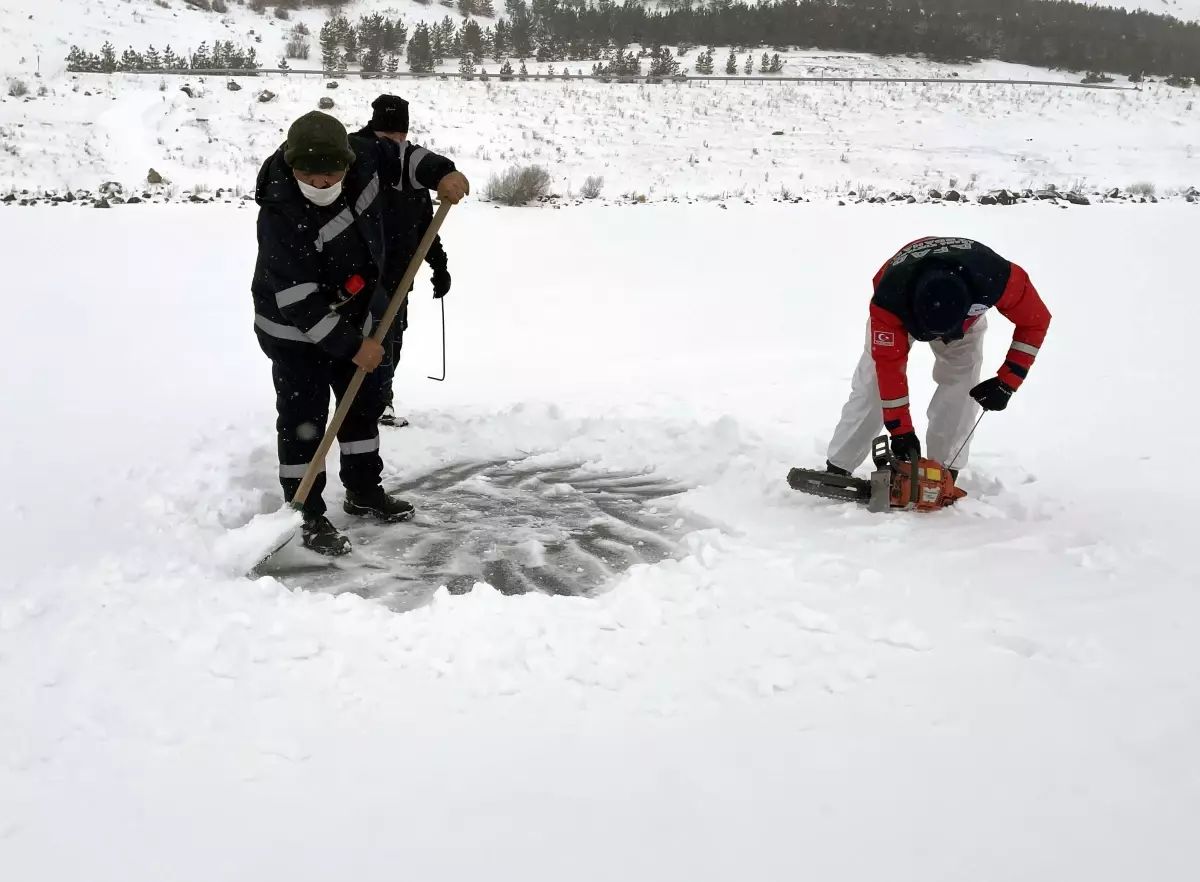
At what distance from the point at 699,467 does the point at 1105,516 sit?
1.81 meters

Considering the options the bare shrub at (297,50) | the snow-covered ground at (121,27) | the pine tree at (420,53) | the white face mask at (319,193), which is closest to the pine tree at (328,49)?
the bare shrub at (297,50)

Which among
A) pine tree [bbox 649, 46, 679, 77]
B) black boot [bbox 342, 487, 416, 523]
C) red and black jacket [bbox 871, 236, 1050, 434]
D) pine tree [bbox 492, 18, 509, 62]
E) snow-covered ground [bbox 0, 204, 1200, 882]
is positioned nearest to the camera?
snow-covered ground [bbox 0, 204, 1200, 882]

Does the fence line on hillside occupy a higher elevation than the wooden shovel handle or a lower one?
higher

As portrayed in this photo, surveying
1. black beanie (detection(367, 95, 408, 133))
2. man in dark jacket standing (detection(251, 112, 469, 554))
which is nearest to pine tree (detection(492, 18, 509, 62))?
black beanie (detection(367, 95, 408, 133))

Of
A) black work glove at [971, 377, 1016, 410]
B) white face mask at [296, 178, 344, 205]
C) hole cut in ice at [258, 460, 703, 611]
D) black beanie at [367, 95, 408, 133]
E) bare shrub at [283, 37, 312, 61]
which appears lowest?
hole cut in ice at [258, 460, 703, 611]

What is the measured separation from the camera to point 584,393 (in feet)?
17.9

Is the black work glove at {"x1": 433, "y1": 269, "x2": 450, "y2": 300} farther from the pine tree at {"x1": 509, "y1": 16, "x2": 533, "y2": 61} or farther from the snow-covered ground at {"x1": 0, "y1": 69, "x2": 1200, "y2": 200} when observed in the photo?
the pine tree at {"x1": 509, "y1": 16, "x2": 533, "y2": 61}

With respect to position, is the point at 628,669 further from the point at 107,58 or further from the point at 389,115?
the point at 107,58

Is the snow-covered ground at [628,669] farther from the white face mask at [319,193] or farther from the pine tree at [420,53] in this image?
the pine tree at [420,53]

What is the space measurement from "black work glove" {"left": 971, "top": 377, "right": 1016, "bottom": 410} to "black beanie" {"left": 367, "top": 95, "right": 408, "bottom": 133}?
9.26 feet

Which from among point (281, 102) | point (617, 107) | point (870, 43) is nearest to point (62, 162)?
point (281, 102)

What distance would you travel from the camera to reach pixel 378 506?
377 centimetres

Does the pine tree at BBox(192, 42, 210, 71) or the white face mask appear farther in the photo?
the pine tree at BBox(192, 42, 210, 71)

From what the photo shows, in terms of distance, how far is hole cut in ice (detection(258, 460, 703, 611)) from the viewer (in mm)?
3227
